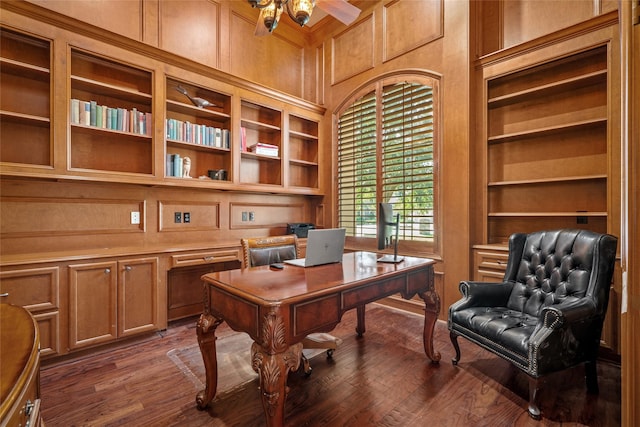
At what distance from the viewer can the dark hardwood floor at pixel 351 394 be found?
1.72m

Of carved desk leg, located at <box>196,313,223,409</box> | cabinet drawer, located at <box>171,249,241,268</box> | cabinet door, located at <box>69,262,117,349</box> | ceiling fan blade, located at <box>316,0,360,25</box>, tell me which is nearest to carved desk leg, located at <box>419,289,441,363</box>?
carved desk leg, located at <box>196,313,223,409</box>

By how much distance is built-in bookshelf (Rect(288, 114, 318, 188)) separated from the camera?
14.5 feet

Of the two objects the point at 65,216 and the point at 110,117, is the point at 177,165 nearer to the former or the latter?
the point at 110,117

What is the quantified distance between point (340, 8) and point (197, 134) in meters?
1.92

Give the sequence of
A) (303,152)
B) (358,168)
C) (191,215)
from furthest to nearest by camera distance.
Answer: (303,152)
(358,168)
(191,215)

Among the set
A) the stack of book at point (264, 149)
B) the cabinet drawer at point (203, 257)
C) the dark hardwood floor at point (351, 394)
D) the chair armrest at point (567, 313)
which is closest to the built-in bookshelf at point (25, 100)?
the cabinet drawer at point (203, 257)

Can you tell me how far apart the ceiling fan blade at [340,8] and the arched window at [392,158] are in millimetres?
1340

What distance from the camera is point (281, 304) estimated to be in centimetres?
133

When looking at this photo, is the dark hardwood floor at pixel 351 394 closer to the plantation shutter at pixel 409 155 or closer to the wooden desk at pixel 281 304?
the wooden desk at pixel 281 304

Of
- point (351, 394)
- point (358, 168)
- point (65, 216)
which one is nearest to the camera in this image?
point (351, 394)

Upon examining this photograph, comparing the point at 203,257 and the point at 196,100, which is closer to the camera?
the point at 203,257

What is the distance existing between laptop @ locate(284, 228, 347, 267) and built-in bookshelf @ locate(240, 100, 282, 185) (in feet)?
6.55

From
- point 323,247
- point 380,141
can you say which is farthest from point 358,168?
point 323,247

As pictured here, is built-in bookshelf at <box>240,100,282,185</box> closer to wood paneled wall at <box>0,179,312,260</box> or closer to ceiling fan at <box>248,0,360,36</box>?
wood paneled wall at <box>0,179,312,260</box>
